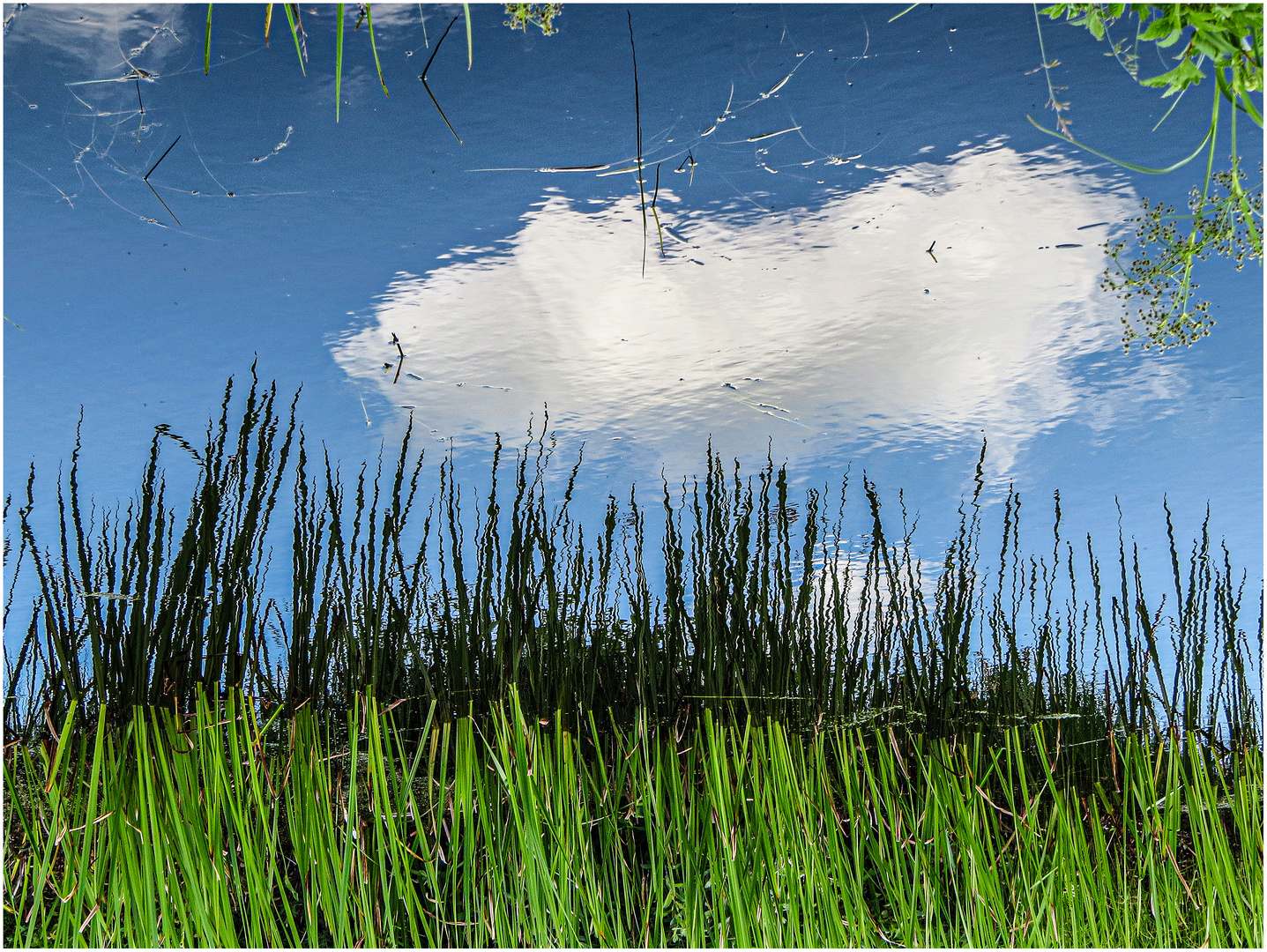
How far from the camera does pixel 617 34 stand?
2059mm

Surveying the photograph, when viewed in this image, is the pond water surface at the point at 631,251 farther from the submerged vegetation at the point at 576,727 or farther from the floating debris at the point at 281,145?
the submerged vegetation at the point at 576,727

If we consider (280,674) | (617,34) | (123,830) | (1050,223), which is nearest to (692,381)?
(617,34)

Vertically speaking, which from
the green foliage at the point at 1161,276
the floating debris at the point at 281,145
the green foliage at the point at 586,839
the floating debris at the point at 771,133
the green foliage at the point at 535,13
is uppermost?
the floating debris at the point at 281,145

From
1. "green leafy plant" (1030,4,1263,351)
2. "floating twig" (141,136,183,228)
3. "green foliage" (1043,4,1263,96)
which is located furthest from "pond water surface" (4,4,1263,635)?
"green foliage" (1043,4,1263,96)

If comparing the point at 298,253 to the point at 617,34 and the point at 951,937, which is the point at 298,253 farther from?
the point at 951,937

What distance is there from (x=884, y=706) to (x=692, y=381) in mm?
1081

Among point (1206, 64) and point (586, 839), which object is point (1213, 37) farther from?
point (586, 839)

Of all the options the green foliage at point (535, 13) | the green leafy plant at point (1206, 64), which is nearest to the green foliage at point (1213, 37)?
the green leafy plant at point (1206, 64)

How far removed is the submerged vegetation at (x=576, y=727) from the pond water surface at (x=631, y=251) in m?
0.22

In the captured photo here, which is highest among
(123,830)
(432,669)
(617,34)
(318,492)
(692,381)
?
(617,34)

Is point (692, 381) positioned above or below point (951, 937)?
above

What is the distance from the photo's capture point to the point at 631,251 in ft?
7.41

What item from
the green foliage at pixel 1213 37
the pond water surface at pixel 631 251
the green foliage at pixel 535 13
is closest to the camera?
the green foliage at pixel 1213 37

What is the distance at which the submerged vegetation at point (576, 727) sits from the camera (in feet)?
5.51
